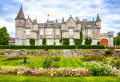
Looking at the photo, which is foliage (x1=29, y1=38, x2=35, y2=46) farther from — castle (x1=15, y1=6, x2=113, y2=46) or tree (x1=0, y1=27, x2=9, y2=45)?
tree (x1=0, y1=27, x2=9, y2=45)

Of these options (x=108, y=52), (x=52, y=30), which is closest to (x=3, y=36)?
(x=52, y=30)

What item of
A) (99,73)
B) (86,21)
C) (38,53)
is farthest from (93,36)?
(99,73)

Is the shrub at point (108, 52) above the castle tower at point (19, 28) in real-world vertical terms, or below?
below

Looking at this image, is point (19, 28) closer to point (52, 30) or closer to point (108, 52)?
point (52, 30)

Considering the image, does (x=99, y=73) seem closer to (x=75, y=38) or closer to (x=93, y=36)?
(x=75, y=38)

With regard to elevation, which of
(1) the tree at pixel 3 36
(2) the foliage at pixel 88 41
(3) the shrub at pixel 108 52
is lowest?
(3) the shrub at pixel 108 52

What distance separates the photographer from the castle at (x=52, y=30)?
113ft

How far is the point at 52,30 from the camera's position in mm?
35688

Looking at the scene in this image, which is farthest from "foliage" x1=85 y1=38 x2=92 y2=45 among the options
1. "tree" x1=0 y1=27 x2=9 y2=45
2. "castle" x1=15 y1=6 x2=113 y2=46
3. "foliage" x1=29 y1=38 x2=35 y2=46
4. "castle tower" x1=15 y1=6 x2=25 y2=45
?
"tree" x1=0 y1=27 x2=9 y2=45

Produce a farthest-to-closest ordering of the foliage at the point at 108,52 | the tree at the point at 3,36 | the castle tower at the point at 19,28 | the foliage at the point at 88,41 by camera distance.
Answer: the tree at the point at 3,36 < the foliage at the point at 88,41 < the castle tower at the point at 19,28 < the foliage at the point at 108,52

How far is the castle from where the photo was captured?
113 feet

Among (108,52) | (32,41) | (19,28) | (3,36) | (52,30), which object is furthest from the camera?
(3,36)

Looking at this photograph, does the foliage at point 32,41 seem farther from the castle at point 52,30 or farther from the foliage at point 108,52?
the foliage at point 108,52

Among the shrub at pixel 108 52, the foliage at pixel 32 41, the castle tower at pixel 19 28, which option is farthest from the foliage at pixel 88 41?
the castle tower at pixel 19 28
